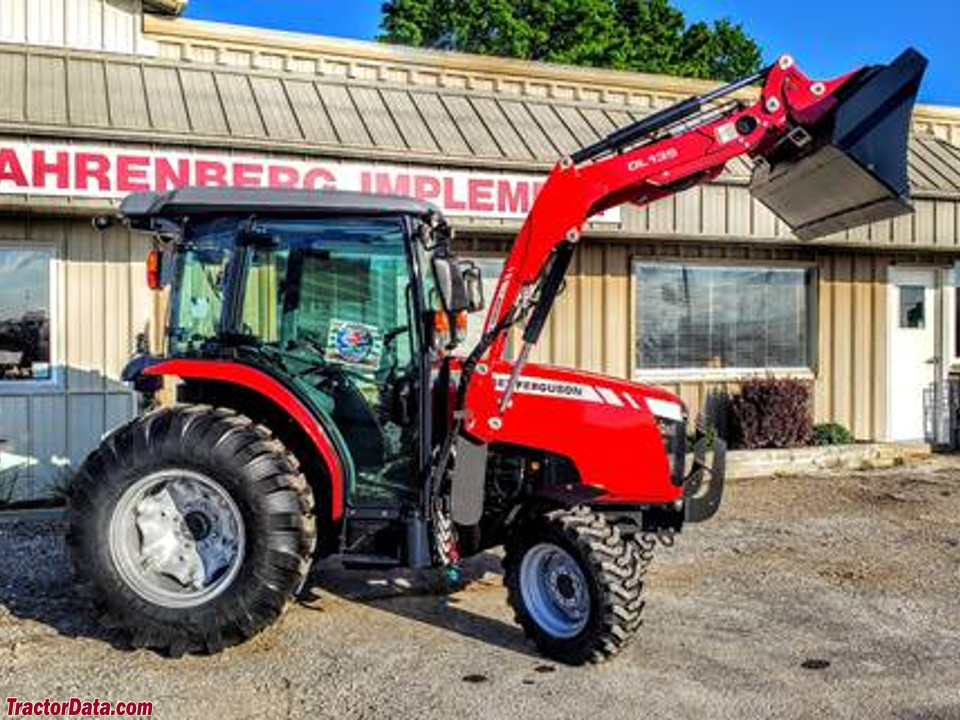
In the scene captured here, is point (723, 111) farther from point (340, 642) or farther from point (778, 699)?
point (340, 642)

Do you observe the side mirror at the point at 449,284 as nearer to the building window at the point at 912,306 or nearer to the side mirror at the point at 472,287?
the side mirror at the point at 472,287

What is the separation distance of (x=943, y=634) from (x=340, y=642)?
321 cm

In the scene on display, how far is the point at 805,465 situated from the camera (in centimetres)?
1080

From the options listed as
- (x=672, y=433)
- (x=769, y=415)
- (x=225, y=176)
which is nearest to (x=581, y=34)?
(x=769, y=415)

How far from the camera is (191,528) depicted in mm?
Result: 5137

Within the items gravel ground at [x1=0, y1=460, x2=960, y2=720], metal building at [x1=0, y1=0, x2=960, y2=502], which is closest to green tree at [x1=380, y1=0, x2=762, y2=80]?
metal building at [x1=0, y1=0, x2=960, y2=502]

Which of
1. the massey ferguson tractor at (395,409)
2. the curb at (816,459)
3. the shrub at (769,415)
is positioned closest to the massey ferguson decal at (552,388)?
the massey ferguson tractor at (395,409)

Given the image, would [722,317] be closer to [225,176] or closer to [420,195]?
[420,195]

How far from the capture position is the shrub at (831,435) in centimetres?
1139

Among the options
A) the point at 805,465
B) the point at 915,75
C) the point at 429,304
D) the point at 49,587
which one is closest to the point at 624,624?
the point at 429,304

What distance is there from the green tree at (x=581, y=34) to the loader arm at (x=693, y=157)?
3062 centimetres

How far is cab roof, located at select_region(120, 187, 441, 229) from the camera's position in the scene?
520cm

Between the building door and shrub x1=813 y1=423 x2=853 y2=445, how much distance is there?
99 cm

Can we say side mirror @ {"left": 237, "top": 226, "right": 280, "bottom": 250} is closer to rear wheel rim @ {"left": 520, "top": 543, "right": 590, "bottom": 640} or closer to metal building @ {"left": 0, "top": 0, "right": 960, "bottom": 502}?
rear wheel rim @ {"left": 520, "top": 543, "right": 590, "bottom": 640}
